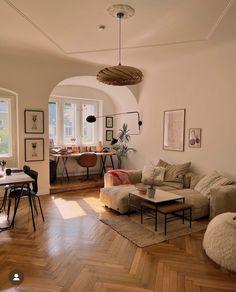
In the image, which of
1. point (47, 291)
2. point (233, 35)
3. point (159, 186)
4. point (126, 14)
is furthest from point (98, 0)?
point (159, 186)

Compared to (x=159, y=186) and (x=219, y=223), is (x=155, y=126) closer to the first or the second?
(x=159, y=186)

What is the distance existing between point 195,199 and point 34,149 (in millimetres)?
3420

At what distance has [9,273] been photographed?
7.88 ft

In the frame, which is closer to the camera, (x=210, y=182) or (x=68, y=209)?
(x=210, y=182)

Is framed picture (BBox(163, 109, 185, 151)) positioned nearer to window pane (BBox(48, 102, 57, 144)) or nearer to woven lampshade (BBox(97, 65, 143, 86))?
woven lampshade (BBox(97, 65, 143, 86))

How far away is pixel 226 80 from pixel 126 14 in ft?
7.52

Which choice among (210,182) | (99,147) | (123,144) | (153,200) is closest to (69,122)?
(99,147)

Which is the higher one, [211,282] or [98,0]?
[98,0]

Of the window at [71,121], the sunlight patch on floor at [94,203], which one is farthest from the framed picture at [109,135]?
the sunlight patch on floor at [94,203]

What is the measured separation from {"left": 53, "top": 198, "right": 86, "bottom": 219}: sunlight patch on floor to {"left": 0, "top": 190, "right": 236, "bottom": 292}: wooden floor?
323 mm

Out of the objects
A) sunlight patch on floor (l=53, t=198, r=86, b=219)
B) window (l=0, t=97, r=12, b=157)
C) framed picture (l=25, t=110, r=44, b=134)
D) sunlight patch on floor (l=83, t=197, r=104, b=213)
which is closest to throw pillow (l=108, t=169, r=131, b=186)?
sunlight patch on floor (l=83, t=197, r=104, b=213)

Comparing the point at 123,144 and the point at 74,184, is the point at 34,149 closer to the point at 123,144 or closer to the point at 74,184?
the point at 74,184

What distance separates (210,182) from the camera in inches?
163

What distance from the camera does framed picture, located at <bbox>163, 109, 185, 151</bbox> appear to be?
5211 mm
